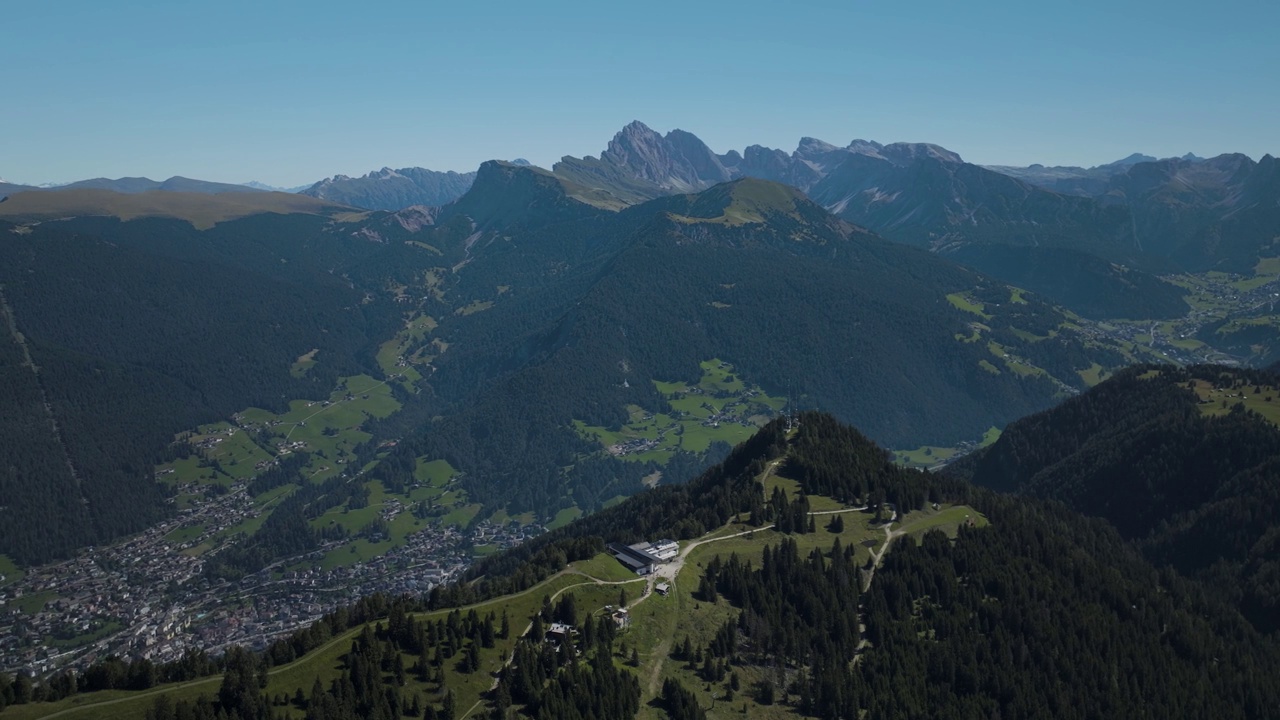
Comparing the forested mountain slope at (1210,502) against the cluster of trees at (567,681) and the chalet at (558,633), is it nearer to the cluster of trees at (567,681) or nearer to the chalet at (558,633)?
the cluster of trees at (567,681)

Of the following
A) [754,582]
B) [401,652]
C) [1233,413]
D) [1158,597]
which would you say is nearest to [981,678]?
[754,582]

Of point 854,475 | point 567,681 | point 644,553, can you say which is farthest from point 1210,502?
point 567,681

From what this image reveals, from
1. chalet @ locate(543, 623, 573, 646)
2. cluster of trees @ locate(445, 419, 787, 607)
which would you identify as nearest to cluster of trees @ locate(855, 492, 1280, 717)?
cluster of trees @ locate(445, 419, 787, 607)

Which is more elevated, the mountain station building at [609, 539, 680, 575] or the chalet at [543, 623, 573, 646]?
the mountain station building at [609, 539, 680, 575]

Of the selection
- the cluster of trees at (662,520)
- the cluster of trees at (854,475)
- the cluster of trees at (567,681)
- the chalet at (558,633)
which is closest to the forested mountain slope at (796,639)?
the cluster of trees at (567,681)

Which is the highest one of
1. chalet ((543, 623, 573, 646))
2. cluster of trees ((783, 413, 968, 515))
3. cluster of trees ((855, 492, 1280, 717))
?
cluster of trees ((783, 413, 968, 515))

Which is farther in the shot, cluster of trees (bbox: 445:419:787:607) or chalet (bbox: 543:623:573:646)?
cluster of trees (bbox: 445:419:787:607)

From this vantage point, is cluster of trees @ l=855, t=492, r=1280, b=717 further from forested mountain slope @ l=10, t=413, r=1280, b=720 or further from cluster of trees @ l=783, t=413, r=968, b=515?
cluster of trees @ l=783, t=413, r=968, b=515

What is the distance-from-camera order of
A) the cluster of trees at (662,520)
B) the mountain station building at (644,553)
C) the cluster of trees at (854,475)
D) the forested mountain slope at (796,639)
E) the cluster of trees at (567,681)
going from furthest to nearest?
the cluster of trees at (854,475), the mountain station building at (644,553), the cluster of trees at (662,520), the forested mountain slope at (796,639), the cluster of trees at (567,681)

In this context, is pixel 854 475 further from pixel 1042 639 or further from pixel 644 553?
pixel 644 553

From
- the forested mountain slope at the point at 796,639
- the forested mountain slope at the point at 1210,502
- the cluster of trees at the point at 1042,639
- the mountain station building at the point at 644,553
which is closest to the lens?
the forested mountain slope at the point at 796,639

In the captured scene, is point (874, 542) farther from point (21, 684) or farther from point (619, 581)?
point (21, 684)

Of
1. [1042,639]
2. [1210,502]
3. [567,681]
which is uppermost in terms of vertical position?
[1210,502]
